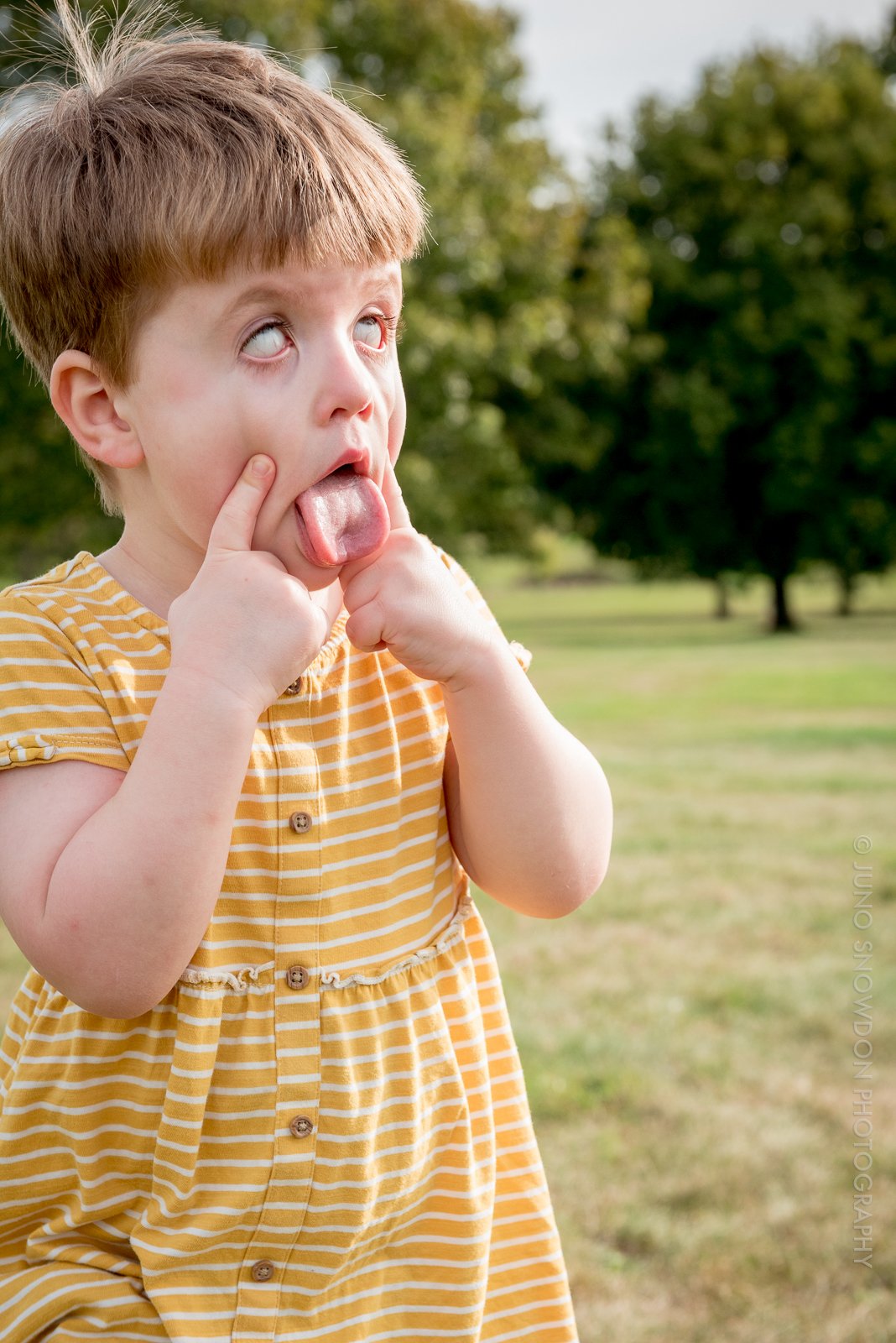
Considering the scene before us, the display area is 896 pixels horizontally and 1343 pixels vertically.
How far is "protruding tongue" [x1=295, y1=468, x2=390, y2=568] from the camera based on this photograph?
1359mm

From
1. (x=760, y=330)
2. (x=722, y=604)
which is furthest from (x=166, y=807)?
(x=722, y=604)

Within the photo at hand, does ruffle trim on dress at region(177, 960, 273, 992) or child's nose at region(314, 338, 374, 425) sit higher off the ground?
child's nose at region(314, 338, 374, 425)

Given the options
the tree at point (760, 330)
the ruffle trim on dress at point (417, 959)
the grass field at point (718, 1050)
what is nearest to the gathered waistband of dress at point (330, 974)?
the ruffle trim on dress at point (417, 959)

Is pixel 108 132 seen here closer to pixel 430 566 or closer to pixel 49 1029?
pixel 430 566

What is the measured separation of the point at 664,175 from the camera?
26.7 m

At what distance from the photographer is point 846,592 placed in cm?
3022

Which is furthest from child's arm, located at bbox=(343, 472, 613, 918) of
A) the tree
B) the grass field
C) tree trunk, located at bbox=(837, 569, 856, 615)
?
tree trunk, located at bbox=(837, 569, 856, 615)

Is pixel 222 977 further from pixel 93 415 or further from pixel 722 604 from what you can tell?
pixel 722 604

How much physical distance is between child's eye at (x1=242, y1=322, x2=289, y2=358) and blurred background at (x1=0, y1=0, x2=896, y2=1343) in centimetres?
87

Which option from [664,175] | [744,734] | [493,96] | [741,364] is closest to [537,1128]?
[744,734]

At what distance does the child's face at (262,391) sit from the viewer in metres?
1.33

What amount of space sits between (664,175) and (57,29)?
27.0 meters

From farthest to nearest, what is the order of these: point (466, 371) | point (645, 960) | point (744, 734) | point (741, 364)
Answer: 1. point (741, 364)
2. point (466, 371)
3. point (744, 734)
4. point (645, 960)

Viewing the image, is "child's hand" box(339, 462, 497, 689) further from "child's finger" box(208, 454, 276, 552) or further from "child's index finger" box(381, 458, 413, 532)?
Answer: "child's finger" box(208, 454, 276, 552)
